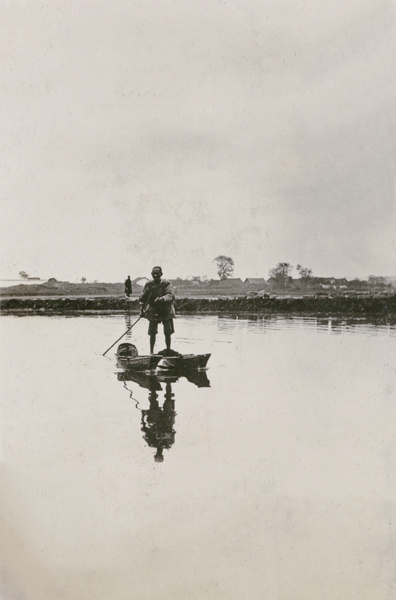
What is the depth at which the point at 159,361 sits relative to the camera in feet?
19.2

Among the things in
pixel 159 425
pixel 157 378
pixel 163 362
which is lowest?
pixel 159 425

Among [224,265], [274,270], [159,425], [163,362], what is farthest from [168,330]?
[274,270]

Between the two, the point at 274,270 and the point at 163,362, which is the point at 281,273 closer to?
the point at 274,270

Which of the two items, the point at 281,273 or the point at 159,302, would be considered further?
the point at 159,302

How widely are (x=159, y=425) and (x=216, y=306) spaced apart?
1.96 meters

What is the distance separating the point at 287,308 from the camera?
755 centimetres

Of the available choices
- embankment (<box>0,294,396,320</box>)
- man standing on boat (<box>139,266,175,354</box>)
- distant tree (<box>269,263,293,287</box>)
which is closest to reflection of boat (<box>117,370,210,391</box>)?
man standing on boat (<box>139,266,175,354</box>)

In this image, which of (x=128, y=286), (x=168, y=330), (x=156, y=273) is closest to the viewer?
(x=156, y=273)

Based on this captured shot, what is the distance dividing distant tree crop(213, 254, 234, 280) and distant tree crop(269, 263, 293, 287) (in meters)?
0.40

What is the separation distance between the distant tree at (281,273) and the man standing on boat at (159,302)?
106cm

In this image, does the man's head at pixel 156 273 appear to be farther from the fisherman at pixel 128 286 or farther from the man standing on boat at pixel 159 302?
the fisherman at pixel 128 286

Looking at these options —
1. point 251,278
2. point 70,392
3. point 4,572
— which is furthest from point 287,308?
point 4,572

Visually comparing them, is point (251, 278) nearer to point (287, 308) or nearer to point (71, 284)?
point (71, 284)

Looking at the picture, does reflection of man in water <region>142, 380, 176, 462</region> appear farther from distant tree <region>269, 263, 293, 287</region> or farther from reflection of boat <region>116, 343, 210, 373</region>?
distant tree <region>269, 263, 293, 287</region>
